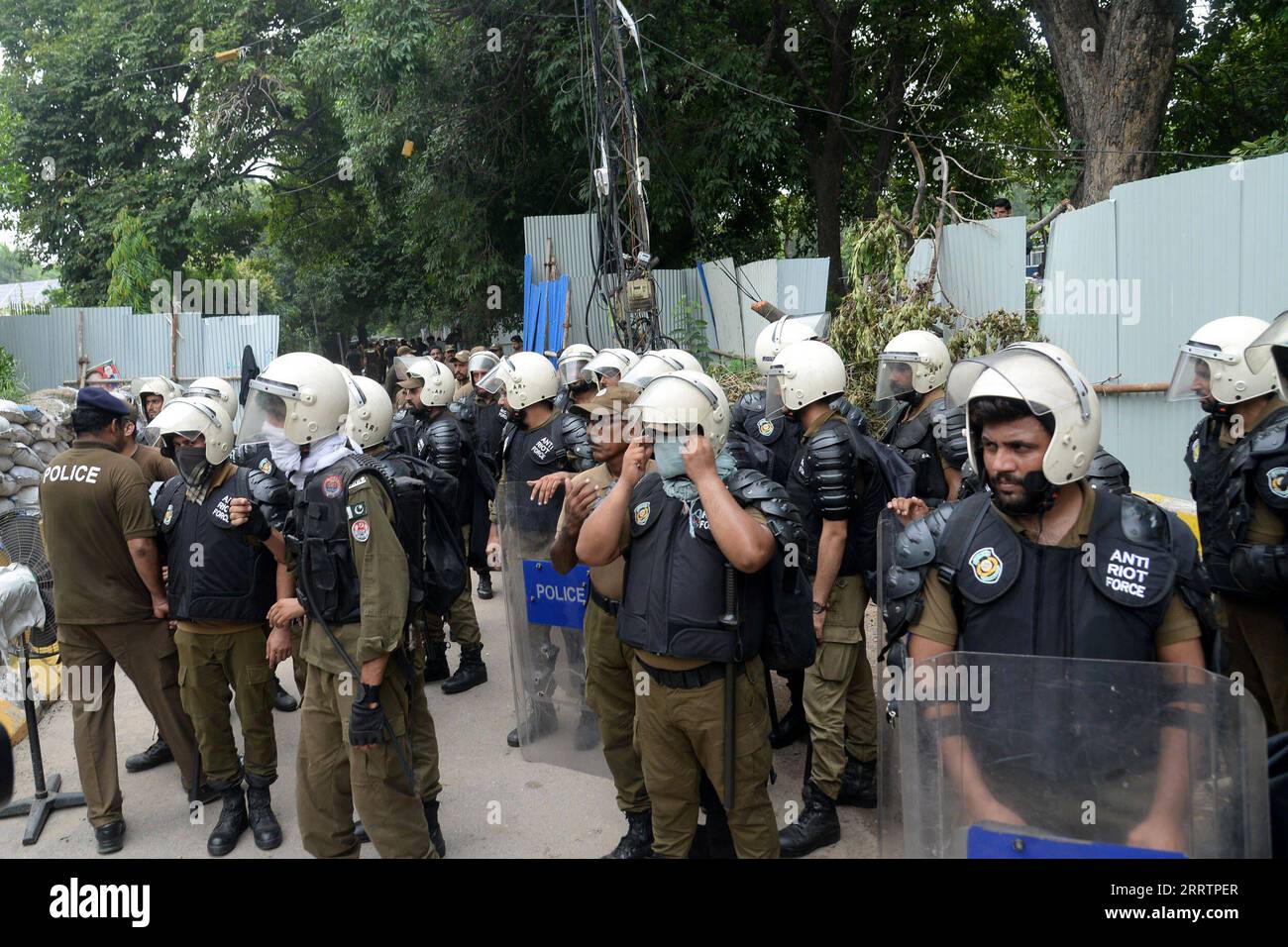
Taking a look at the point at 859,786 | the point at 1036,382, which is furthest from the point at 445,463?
the point at 1036,382

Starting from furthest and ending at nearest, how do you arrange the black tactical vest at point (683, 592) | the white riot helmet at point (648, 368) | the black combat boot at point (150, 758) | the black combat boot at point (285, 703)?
the black combat boot at point (285, 703)
the black combat boot at point (150, 758)
the white riot helmet at point (648, 368)
the black tactical vest at point (683, 592)

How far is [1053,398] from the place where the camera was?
232cm

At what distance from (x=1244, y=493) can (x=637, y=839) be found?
2934 millimetres

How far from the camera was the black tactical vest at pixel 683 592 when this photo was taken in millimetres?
3209

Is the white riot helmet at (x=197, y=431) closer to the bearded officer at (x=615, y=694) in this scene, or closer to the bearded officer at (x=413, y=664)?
the bearded officer at (x=413, y=664)

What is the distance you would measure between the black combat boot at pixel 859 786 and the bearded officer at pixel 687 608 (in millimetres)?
1359

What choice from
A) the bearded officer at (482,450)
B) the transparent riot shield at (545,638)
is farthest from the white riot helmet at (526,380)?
the transparent riot shield at (545,638)

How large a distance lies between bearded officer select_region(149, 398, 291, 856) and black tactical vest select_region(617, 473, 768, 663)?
191cm

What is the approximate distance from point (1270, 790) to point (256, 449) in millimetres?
5238

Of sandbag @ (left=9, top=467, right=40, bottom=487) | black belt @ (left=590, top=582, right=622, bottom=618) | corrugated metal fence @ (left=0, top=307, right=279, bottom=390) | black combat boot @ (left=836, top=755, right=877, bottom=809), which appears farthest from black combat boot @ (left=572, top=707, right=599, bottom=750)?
corrugated metal fence @ (left=0, top=307, right=279, bottom=390)

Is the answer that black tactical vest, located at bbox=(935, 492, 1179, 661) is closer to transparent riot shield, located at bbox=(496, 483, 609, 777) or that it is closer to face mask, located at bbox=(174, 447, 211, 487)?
transparent riot shield, located at bbox=(496, 483, 609, 777)

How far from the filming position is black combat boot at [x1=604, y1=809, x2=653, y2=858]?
13.8 feet

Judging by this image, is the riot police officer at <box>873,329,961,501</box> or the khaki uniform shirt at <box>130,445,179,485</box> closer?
the riot police officer at <box>873,329,961,501</box>
